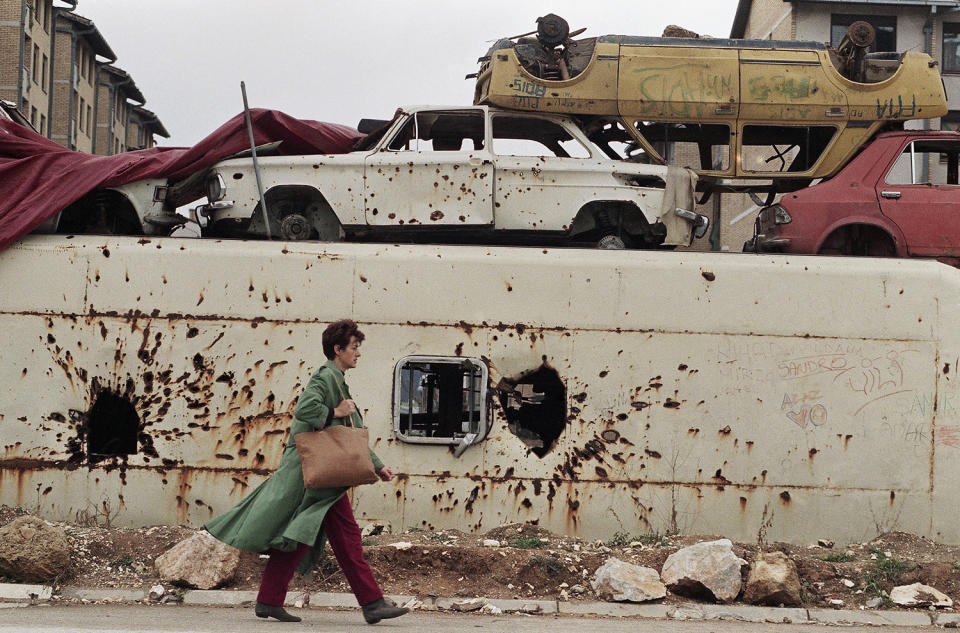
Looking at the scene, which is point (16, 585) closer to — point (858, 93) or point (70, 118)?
point (858, 93)

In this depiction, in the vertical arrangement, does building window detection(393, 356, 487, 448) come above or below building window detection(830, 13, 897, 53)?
below

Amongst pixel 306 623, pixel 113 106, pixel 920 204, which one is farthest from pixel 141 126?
pixel 306 623

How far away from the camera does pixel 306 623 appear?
20.8ft

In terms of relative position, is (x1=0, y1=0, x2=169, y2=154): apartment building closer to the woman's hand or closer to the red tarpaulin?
the red tarpaulin

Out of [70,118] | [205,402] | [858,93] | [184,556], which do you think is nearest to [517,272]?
[205,402]

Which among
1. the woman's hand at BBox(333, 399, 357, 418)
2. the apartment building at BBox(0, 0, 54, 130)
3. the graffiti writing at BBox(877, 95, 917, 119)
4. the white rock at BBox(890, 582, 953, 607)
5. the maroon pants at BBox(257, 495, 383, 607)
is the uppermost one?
the apartment building at BBox(0, 0, 54, 130)

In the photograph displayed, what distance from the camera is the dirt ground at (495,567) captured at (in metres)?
7.29

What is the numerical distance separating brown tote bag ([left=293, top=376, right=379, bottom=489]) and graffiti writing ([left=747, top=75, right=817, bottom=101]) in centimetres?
569

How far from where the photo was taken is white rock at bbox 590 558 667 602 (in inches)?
282

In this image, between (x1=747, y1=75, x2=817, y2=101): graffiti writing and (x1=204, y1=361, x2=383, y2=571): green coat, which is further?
(x1=747, y1=75, x2=817, y2=101): graffiti writing

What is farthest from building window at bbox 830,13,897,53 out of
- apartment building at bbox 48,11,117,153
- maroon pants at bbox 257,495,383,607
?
apartment building at bbox 48,11,117,153

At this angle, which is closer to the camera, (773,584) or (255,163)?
(773,584)

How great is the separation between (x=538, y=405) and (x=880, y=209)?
3.47m

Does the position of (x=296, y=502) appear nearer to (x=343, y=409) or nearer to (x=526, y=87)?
(x=343, y=409)
